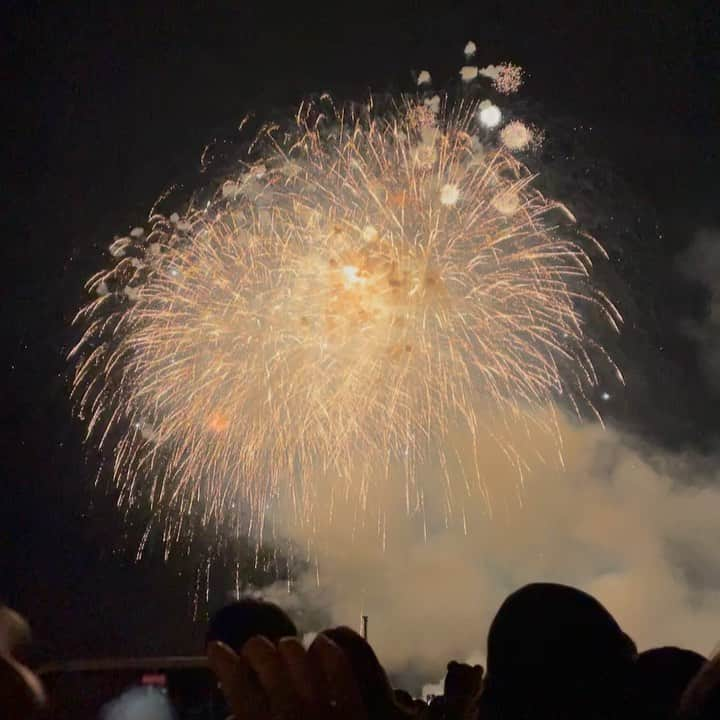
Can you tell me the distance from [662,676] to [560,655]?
0.53m

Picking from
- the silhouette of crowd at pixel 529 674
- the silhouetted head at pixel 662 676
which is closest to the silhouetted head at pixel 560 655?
the silhouette of crowd at pixel 529 674

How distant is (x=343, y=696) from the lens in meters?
3.73

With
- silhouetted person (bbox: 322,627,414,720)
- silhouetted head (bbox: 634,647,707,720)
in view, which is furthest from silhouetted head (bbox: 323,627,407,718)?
silhouetted head (bbox: 634,647,707,720)

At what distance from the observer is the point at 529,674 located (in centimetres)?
314

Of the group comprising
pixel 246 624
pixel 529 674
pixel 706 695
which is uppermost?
pixel 246 624

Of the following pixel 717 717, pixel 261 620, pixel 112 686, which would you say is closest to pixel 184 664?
pixel 112 686

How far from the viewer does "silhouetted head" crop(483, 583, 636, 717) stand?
306 cm

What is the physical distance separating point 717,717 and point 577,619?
0.71m

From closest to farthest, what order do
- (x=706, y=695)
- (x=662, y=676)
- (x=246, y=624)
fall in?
(x=706, y=695) < (x=662, y=676) < (x=246, y=624)

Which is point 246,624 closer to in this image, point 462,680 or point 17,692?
point 462,680

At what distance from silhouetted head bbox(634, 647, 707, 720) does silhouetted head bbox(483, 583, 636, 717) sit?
0.11m

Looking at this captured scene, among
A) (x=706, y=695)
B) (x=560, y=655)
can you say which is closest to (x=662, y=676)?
(x=560, y=655)

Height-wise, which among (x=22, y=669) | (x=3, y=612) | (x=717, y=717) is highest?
(x=3, y=612)

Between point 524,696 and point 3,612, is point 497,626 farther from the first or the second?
point 3,612
